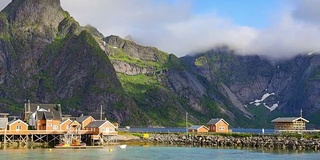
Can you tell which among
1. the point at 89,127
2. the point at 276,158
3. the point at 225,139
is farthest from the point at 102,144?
the point at 276,158

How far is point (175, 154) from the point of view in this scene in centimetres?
10844

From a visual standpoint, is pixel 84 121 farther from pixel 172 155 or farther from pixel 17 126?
pixel 172 155

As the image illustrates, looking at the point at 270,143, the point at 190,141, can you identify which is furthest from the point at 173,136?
the point at 270,143

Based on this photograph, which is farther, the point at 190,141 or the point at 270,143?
the point at 190,141

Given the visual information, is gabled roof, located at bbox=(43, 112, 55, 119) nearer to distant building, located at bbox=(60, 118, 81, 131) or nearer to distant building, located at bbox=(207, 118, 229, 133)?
distant building, located at bbox=(60, 118, 81, 131)

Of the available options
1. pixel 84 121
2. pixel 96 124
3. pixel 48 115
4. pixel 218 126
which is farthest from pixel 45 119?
pixel 218 126

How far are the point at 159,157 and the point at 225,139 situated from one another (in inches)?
1658

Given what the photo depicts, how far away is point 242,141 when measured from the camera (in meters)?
135

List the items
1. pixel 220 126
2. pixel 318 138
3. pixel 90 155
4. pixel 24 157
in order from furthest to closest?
pixel 220 126
pixel 318 138
pixel 90 155
pixel 24 157

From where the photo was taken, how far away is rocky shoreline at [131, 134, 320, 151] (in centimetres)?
12375

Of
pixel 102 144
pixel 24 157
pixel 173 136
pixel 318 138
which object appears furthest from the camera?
pixel 173 136

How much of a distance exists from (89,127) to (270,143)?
48.6 m

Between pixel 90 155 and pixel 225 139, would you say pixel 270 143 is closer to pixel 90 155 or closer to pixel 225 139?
pixel 225 139

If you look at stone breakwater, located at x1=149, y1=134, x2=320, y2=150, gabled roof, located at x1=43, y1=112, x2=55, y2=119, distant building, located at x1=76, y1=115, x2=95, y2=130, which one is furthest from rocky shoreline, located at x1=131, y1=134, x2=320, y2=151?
gabled roof, located at x1=43, y1=112, x2=55, y2=119
